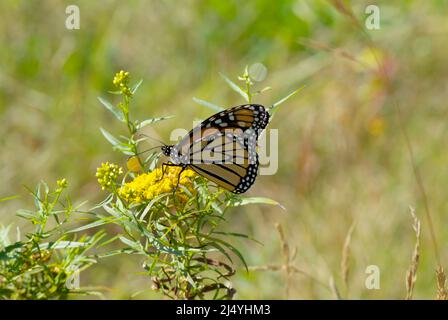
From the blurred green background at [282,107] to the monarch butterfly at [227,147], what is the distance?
4.76 ft

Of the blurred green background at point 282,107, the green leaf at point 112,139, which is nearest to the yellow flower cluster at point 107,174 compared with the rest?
the green leaf at point 112,139

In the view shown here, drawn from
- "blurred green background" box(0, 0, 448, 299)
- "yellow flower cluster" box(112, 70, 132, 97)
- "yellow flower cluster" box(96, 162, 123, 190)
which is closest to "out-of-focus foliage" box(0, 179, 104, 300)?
"yellow flower cluster" box(96, 162, 123, 190)

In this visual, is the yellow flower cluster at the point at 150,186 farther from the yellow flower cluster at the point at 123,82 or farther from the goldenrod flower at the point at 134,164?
the yellow flower cluster at the point at 123,82

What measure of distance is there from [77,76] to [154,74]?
21.4 inches

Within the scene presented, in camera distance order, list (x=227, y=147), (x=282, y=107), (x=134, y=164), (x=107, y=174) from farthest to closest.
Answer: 1. (x=282, y=107)
2. (x=227, y=147)
3. (x=134, y=164)
4. (x=107, y=174)

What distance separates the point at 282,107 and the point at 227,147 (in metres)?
2.54

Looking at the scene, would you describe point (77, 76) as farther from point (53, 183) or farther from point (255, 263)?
point (255, 263)

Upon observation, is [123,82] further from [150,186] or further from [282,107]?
[282,107]

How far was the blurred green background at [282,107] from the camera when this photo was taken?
3826 millimetres

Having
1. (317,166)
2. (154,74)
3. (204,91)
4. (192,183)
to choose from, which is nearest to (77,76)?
(154,74)

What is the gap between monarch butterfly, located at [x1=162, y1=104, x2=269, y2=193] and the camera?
6.12 feet

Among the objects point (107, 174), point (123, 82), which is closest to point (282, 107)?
point (123, 82)

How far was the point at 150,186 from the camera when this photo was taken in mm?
1608
